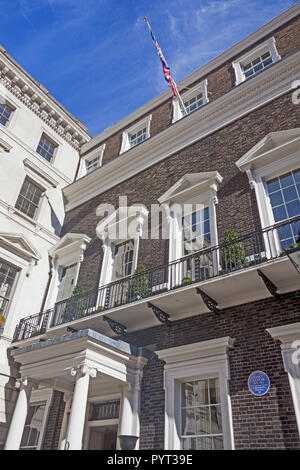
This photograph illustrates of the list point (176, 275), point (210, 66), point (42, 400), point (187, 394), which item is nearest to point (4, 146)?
point (210, 66)

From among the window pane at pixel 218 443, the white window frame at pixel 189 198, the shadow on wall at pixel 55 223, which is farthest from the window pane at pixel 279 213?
the shadow on wall at pixel 55 223

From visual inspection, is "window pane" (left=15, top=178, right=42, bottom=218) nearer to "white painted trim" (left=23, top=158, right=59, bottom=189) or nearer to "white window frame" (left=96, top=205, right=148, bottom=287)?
"white painted trim" (left=23, top=158, right=59, bottom=189)

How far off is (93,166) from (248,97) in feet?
28.9

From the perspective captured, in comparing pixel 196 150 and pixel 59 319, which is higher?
pixel 196 150

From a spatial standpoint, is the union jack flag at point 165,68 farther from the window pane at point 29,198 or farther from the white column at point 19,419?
the white column at point 19,419

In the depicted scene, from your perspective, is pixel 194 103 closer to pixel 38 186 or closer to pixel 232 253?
pixel 38 186

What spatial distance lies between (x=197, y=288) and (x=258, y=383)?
2.32 meters

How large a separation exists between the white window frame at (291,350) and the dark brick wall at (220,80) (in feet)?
30.7

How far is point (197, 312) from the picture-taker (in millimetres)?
8695

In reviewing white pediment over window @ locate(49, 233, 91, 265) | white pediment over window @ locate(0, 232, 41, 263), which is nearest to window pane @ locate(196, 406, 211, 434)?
white pediment over window @ locate(49, 233, 91, 265)

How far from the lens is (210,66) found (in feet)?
47.4
